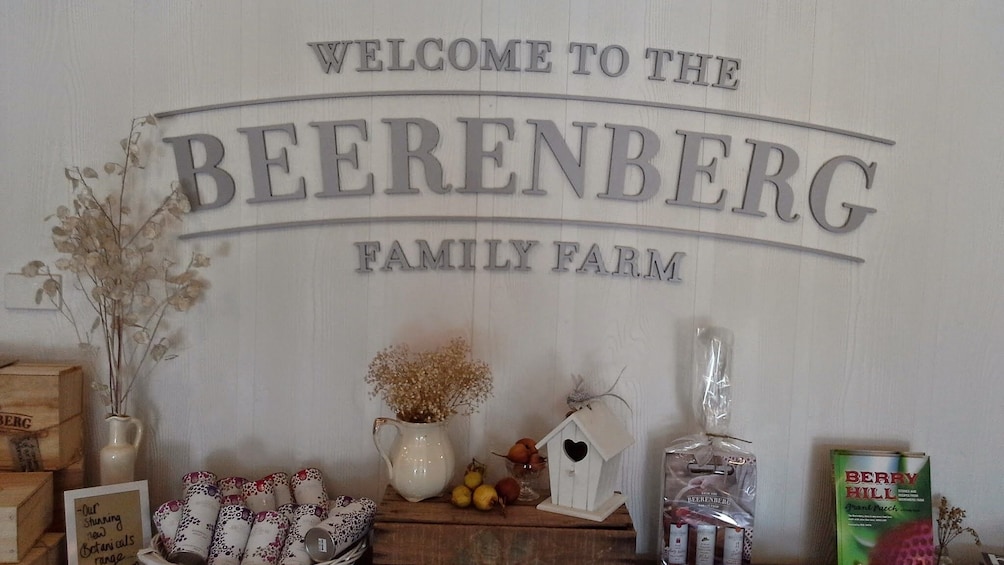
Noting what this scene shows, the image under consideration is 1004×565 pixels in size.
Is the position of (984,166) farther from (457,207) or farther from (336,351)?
(336,351)

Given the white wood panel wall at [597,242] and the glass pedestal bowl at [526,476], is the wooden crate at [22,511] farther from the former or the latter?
the glass pedestal bowl at [526,476]

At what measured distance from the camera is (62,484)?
1961 mm

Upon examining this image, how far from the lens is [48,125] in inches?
79.7

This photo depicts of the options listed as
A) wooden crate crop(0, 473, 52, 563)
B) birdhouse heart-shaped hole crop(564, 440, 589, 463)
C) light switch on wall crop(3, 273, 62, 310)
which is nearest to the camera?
wooden crate crop(0, 473, 52, 563)

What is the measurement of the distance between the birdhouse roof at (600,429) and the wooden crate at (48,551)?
1.14 meters

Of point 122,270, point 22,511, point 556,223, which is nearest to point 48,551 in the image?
point 22,511

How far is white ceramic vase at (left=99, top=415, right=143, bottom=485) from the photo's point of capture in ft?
6.38

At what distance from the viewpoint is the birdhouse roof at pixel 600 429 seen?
5.96 feet

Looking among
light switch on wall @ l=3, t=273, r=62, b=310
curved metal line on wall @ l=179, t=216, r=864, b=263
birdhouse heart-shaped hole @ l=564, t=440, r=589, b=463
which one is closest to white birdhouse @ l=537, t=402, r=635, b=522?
birdhouse heart-shaped hole @ l=564, t=440, r=589, b=463

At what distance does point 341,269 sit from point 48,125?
0.83m

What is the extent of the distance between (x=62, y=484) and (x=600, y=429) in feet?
4.35

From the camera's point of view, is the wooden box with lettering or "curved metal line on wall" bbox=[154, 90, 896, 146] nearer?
the wooden box with lettering

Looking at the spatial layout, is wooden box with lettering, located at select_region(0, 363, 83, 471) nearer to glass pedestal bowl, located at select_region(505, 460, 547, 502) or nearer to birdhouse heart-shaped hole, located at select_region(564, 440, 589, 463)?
glass pedestal bowl, located at select_region(505, 460, 547, 502)

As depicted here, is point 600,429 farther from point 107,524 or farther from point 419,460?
point 107,524
